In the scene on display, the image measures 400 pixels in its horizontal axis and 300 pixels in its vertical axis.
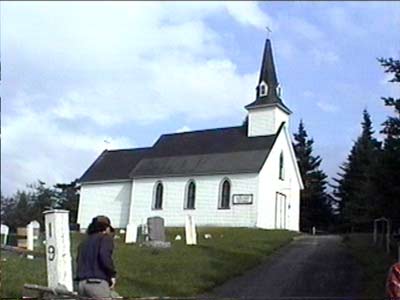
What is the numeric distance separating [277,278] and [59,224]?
943 centimetres

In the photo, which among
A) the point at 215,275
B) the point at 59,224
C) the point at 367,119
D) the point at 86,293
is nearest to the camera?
the point at 86,293

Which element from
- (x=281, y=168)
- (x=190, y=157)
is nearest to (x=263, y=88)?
(x=281, y=168)

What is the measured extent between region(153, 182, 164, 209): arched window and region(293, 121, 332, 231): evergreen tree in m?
10.7

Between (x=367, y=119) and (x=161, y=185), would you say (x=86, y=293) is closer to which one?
(x=367, y=119)

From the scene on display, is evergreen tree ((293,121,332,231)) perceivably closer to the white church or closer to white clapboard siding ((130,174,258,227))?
the white church

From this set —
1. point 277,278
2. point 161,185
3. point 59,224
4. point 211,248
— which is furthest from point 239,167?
point 59,224

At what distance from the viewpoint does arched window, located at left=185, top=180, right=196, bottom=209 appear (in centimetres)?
4988

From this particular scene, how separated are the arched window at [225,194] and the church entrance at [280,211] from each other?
346 centimetres

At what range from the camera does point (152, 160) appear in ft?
179

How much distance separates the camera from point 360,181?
3191cm

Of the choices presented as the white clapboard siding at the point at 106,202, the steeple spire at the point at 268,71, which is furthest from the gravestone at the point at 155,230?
the white clapboard siding at the point at 106,202

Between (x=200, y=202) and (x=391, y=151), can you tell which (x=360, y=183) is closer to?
(x=391, y=151)

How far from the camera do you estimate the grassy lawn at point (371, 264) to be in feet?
58.0

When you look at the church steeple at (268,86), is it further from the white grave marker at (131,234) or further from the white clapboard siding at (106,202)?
the white grave marker at (131,234)
